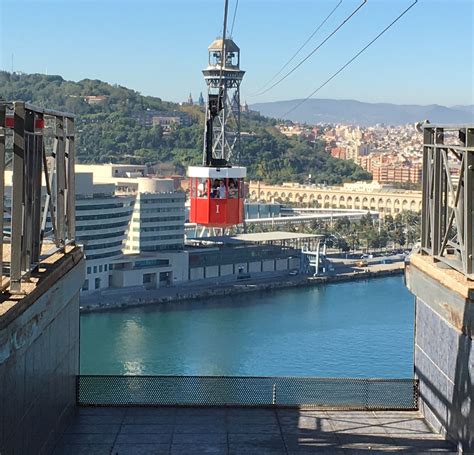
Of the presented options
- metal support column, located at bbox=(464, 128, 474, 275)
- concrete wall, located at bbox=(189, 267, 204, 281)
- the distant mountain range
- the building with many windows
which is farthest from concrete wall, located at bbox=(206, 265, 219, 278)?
the distant mountain range

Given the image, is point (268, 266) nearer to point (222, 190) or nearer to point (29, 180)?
point (222, 190)

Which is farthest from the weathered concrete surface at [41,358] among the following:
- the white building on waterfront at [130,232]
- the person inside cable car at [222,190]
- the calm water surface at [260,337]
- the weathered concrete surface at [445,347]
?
the white building on waterfront at [130,232]

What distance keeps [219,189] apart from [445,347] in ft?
8.89

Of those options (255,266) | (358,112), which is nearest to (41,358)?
(255,266)

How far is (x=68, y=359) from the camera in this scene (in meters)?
1.26

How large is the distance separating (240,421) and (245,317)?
10.3m

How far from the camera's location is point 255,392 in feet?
4.50

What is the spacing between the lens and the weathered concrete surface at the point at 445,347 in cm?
104

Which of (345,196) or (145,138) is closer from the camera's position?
(345,196)

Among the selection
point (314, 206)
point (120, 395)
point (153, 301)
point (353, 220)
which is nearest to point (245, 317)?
point (153, 301)

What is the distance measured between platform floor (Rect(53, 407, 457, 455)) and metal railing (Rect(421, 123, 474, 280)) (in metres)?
0.21

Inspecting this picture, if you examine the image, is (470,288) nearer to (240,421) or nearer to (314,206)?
(240,421)

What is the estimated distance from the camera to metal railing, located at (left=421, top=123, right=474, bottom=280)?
3.33 ft

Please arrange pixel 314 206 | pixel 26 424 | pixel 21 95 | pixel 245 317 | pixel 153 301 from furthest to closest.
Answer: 1. pixel 21 95
2. pixel 314 206
3. pixel 153 301
4. pixel 245 317
5. pixel 26 424
